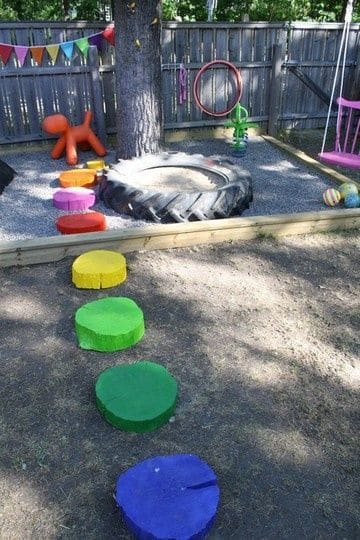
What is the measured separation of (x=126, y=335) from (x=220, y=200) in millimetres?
1889

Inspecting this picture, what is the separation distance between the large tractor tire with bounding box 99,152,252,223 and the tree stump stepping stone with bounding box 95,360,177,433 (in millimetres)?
1922

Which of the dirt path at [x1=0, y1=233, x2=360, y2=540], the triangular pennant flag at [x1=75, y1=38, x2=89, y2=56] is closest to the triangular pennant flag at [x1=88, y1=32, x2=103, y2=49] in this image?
the triangular pennant flag at [x1=75, y1=38, x2=89, y2=56]

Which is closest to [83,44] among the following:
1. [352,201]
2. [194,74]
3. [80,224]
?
[194,74]

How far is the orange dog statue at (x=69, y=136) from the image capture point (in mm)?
5844

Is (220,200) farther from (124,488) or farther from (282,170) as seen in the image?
(124,488)

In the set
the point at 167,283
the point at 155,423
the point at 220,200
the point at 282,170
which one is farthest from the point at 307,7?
the point at 155,423

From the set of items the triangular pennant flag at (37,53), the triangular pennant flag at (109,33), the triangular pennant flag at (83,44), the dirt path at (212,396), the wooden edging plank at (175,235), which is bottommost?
the dirt path at (212,396)

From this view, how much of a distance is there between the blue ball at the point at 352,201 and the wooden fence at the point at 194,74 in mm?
3297

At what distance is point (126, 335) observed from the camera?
263cm

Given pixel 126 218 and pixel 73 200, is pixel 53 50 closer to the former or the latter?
pixel 73 200

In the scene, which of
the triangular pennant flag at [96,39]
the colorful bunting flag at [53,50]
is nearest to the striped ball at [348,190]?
the triangular pennant flag at [96,39]

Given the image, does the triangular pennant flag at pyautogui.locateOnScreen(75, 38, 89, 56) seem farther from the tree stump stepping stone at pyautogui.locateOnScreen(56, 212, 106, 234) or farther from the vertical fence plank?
the tree stump stepping stone at pyautogui.locateOnScreen(56, 212, 106, 234)

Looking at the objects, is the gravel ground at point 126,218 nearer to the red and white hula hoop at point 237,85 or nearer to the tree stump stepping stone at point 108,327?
the red and white hula hoop at point 237,85

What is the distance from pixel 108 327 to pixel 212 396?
692mm
